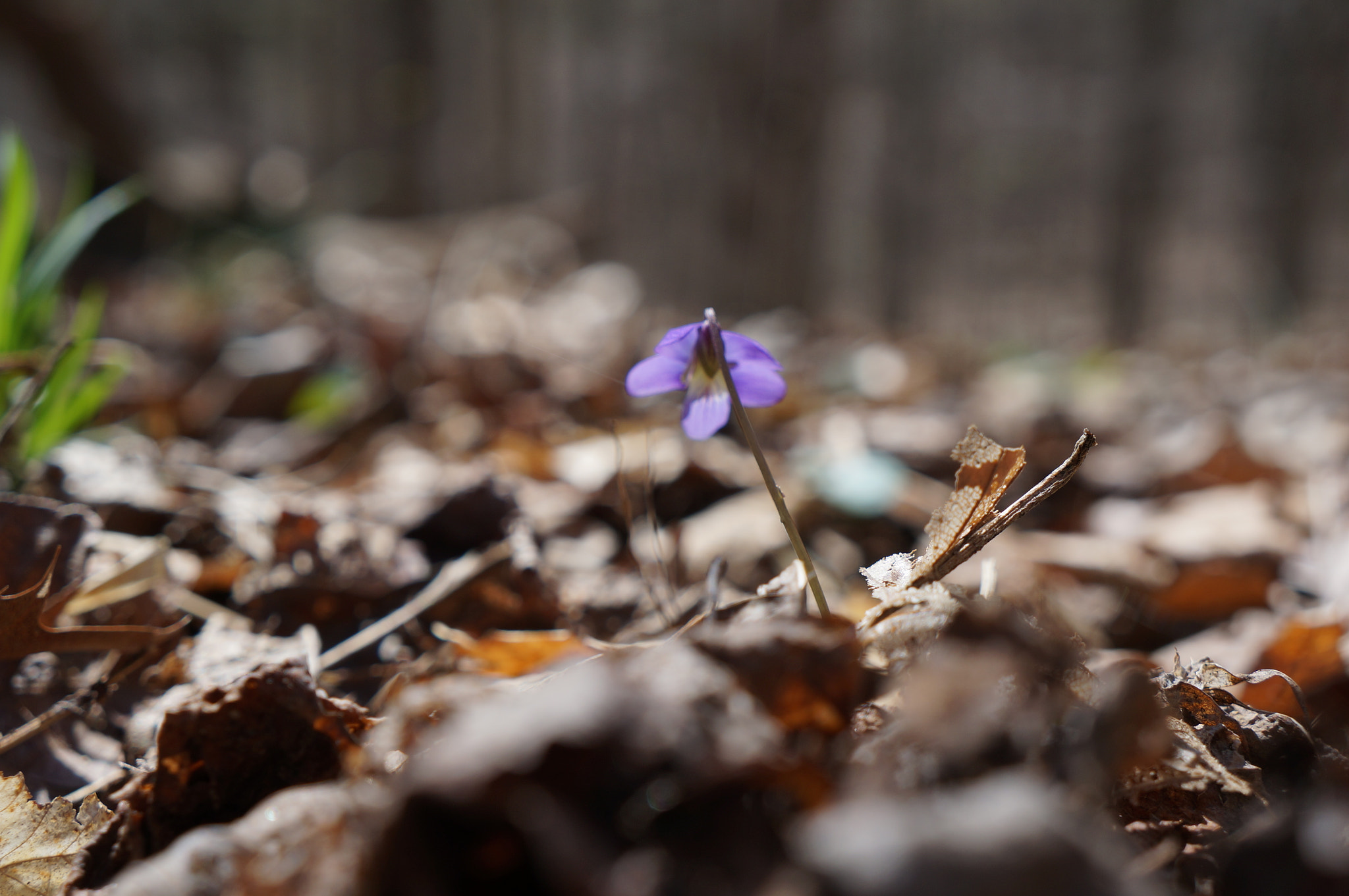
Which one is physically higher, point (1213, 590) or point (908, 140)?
point (1213, 590)

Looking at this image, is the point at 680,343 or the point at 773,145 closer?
the point at 680,343

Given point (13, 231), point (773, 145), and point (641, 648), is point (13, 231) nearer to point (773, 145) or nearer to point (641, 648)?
point (641, 648)

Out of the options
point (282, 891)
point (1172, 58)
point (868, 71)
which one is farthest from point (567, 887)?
point (868, 71)

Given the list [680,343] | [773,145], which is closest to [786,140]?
[773,145]

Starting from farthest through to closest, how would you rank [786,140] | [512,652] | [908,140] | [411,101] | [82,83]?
[908,140] → [411,101] → [786,140] → [82,83] → [512,652]

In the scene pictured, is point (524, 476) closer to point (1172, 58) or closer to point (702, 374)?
point (702, 374)

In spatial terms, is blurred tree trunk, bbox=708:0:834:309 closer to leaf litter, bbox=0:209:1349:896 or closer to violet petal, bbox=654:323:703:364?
leaf litter, bbox=0:209:1349:896

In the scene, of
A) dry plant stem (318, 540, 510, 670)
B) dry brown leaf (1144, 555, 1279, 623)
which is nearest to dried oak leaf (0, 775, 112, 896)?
dry plant stem (318, 540, 510, 670)

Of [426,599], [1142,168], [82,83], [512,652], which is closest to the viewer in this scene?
[512,652]
